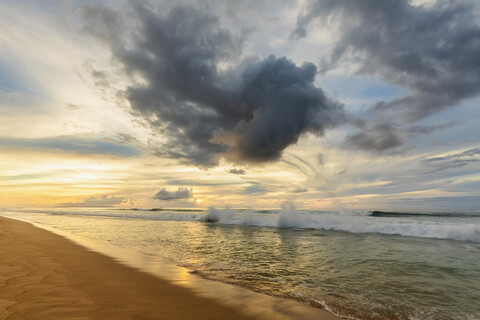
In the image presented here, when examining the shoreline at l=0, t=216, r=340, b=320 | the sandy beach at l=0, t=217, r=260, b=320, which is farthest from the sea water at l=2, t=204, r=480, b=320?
the sandy beach at l=0, t=217, r=260, b=320

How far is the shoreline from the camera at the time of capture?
11.9ft

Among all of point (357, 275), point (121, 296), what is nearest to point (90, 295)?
point (121, 296)

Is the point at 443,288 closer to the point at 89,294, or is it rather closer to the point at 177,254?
the point at 89,294

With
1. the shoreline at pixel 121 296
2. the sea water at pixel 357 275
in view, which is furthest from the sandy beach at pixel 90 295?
the sea water at pixel 357 275

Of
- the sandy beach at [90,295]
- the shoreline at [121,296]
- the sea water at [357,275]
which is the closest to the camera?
the sandy beach at [90,295]

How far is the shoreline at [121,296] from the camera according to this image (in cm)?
364

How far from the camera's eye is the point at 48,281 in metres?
5.01

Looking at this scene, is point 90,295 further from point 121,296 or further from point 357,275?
point 357,275

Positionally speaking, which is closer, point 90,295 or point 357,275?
point 90,295

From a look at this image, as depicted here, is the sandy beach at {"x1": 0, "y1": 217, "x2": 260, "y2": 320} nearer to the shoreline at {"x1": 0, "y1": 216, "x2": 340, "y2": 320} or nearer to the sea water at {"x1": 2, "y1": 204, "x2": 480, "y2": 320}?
the shoreline at {"x1": 0, "y1": 216, "x2": 340, "y2": 320}

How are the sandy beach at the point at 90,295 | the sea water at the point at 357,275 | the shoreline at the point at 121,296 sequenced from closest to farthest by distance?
1. the sandy beach at the point at 90,295
2. the shoreline at the point at 121,296
3. the sea water at the point at 357,275

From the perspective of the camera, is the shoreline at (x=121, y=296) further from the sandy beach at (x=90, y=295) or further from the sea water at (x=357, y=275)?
the sea water at (x=357, y=275)

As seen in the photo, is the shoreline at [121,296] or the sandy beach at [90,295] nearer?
the sandy beach at [90,295]

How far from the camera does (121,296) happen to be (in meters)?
4.52
